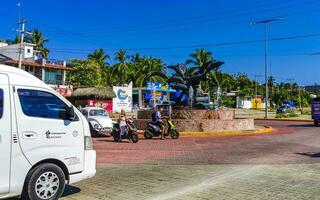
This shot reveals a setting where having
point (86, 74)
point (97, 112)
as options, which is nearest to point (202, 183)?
point (97, 112)

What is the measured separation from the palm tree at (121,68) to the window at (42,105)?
2409 inches

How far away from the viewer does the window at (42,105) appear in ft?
21.9

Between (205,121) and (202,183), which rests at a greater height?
(205,121)

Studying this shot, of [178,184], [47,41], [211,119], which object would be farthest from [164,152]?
[47,41]

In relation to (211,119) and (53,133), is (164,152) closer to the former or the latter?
(53,133)

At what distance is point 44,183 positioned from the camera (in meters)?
6.78

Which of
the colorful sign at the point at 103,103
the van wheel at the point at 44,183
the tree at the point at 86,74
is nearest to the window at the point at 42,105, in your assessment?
the van wheel at the point at 44,183

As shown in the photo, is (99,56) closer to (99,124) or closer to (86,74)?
(86,74)

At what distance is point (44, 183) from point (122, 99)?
151ft

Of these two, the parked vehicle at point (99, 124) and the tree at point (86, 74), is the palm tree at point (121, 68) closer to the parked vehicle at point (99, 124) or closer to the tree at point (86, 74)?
the tree at point (86, 74)

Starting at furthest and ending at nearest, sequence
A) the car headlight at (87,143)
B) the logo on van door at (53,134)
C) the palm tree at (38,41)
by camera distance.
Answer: the palm tree at (38,41) → the car headlight at (87,143) → the logo on van door at (53,134)

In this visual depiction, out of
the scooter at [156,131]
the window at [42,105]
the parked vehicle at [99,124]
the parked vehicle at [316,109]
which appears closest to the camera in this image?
the window at [42,105]

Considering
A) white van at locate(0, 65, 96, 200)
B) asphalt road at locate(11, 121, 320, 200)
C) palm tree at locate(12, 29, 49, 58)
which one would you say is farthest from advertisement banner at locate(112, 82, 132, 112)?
white van at locate(0, 65, 96, 200)

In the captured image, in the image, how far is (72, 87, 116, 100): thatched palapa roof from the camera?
4975 centimetres
